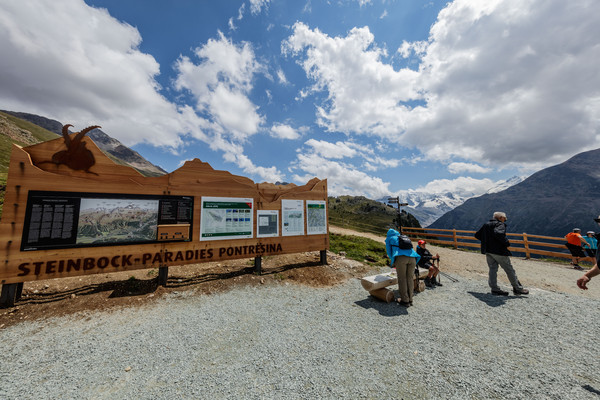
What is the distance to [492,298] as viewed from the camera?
6.88 meters

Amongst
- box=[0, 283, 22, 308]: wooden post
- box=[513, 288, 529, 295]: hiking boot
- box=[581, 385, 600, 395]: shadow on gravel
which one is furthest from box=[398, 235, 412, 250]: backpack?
box=[0, 283, 22, 308]: wooden post

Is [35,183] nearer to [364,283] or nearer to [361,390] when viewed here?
[361,390]

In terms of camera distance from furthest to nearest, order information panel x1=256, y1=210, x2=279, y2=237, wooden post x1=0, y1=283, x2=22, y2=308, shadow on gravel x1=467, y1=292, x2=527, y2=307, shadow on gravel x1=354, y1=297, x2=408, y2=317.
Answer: information panel x1=256, y1=210, x2=279, y2=237
shadow on gravel x1=467, y1=292, x2=527, y2=307
shadow on gravel x1=354, y1=297, x2=408, y2=317
wooden post x1=0, y1=283, x2=22, y2=308

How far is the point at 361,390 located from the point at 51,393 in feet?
15.1

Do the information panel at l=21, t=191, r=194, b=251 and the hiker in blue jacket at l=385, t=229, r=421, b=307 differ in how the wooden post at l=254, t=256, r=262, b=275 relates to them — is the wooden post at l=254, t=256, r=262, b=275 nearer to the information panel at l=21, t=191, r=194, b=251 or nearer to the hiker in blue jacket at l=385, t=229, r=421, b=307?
the information panel at l=21, t=191, r=194, b=251

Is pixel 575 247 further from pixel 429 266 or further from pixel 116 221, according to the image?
pixel 116 221

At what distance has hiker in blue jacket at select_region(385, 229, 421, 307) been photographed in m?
6.19

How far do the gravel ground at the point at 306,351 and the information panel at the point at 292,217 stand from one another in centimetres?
346

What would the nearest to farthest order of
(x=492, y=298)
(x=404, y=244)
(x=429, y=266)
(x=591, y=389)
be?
(x=591, y=389), (x=404, y=244), (x=492, y=298), (x=429, y=266)

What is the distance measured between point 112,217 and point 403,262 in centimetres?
862

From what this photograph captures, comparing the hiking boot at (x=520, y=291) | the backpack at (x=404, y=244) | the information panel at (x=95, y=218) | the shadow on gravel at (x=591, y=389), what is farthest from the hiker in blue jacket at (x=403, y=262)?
the information panel at (x=95, y=218)

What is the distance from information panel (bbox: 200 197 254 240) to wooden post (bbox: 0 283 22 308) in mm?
4505

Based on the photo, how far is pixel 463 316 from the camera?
570cm

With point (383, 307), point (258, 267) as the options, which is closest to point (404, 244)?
point (383, 307)
